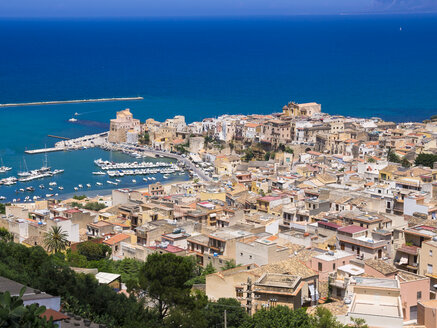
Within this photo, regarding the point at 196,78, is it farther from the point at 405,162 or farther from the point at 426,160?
the point at 426,160

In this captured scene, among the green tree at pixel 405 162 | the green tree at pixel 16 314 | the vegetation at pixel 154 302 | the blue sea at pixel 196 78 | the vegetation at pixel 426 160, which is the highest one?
the blue sea at pixel 196 78

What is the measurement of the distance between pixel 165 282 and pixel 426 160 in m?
19.2

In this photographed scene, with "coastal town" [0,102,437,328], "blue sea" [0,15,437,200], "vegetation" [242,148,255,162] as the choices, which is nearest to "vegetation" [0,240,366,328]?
"coastal town" [0,102,437,328]

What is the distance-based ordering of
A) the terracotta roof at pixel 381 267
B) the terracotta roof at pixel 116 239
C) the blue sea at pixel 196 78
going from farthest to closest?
the blue sea at pixel 196 78 → the terracotta roof at pixel 116 239 → the terracotta roof at pixel 381 267

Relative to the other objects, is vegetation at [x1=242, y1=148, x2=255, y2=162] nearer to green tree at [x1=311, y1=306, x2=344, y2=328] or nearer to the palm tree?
the palm tree

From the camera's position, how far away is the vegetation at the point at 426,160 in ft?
94.4

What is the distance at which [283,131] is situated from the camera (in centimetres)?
3912

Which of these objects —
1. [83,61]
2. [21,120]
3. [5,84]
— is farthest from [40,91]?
[83,61]

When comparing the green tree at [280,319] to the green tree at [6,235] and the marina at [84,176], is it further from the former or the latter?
the marina at [84,176]

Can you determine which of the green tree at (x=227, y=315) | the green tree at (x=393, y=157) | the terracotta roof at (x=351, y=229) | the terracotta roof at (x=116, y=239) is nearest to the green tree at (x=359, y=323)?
the green tree at (x=227, y=315)

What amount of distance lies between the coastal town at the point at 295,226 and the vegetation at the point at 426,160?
4 cm

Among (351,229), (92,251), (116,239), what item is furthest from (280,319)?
(116,239)

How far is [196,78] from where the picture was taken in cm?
8606

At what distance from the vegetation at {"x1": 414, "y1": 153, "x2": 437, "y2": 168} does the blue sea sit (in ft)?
42.3
